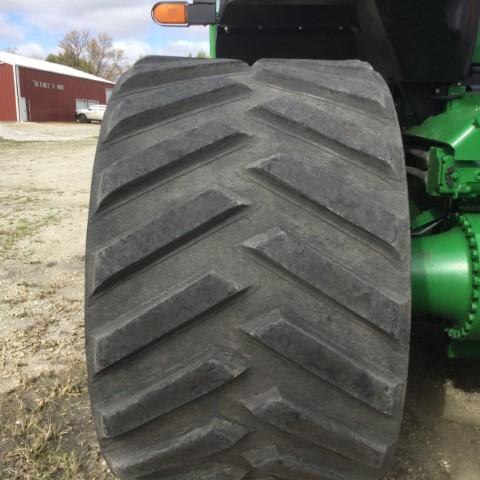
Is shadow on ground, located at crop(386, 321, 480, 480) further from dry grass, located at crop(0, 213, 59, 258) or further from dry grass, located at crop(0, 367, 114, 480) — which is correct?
dry grass, located at crop(0, 213, 59, 258)

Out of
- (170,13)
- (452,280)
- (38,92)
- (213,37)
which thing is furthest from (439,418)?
(38,92)

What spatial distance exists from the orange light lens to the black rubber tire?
99cm

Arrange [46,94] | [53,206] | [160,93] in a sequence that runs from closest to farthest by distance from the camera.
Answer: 1. [160,93]
2. [53,206]
3. [46,94]

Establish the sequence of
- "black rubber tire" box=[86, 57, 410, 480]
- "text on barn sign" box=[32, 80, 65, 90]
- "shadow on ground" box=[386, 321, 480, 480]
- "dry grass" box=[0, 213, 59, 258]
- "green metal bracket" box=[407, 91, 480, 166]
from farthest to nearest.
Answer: "text on barn sign" box=[32, 80, 65, 90]
"dry grass" box=[0, 213, 59, 258]
"shadow on ground" box=[386, 321, 480, 480]
"green metal bracket" box=[407, 91, 480, 166]
"black rubber tire" box=[86, 57, 410, 480]

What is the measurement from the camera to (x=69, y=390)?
7.49 ft

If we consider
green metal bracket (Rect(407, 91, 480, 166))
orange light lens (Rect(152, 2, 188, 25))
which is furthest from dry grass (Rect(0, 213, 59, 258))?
green metal bracket (Rect(407, 91, 480, 166))

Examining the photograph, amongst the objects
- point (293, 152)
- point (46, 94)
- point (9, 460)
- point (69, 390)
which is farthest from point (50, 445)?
point (46, 94)

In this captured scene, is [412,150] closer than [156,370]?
No

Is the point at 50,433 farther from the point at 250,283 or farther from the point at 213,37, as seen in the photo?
the point at 213,37

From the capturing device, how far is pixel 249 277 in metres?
1.12

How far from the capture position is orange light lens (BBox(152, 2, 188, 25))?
209 centimetres

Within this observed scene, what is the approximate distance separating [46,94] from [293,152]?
39.0 meters

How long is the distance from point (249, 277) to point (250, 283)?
0.04 feet

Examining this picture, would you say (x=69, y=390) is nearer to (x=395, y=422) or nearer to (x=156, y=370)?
(x=156, y=370)
